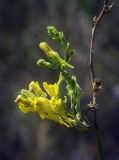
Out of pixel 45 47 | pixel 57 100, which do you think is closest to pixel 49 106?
pixel 57 100

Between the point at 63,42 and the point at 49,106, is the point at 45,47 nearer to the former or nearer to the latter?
the point at 63,42

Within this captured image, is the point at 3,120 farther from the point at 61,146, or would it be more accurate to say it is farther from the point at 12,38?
the point at 12,38

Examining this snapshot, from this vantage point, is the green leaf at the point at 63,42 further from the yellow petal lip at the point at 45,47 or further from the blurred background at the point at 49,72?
the blurred background at the point at 49,72

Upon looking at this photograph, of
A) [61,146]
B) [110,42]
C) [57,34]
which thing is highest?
[110,42]

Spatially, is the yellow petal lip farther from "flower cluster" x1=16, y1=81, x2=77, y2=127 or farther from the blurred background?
the blurred background

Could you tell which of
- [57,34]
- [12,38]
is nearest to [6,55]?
[12,38]

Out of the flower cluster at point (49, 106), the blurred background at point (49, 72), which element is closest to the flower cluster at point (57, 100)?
the flower cluster at point (49, 106)

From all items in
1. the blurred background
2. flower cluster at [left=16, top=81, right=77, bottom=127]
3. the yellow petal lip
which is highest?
the blurred background

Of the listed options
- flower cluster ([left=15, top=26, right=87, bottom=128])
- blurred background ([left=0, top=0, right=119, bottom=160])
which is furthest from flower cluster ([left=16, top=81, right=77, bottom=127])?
blurred background ([left=0, top=0, right=119, bottom=160])
